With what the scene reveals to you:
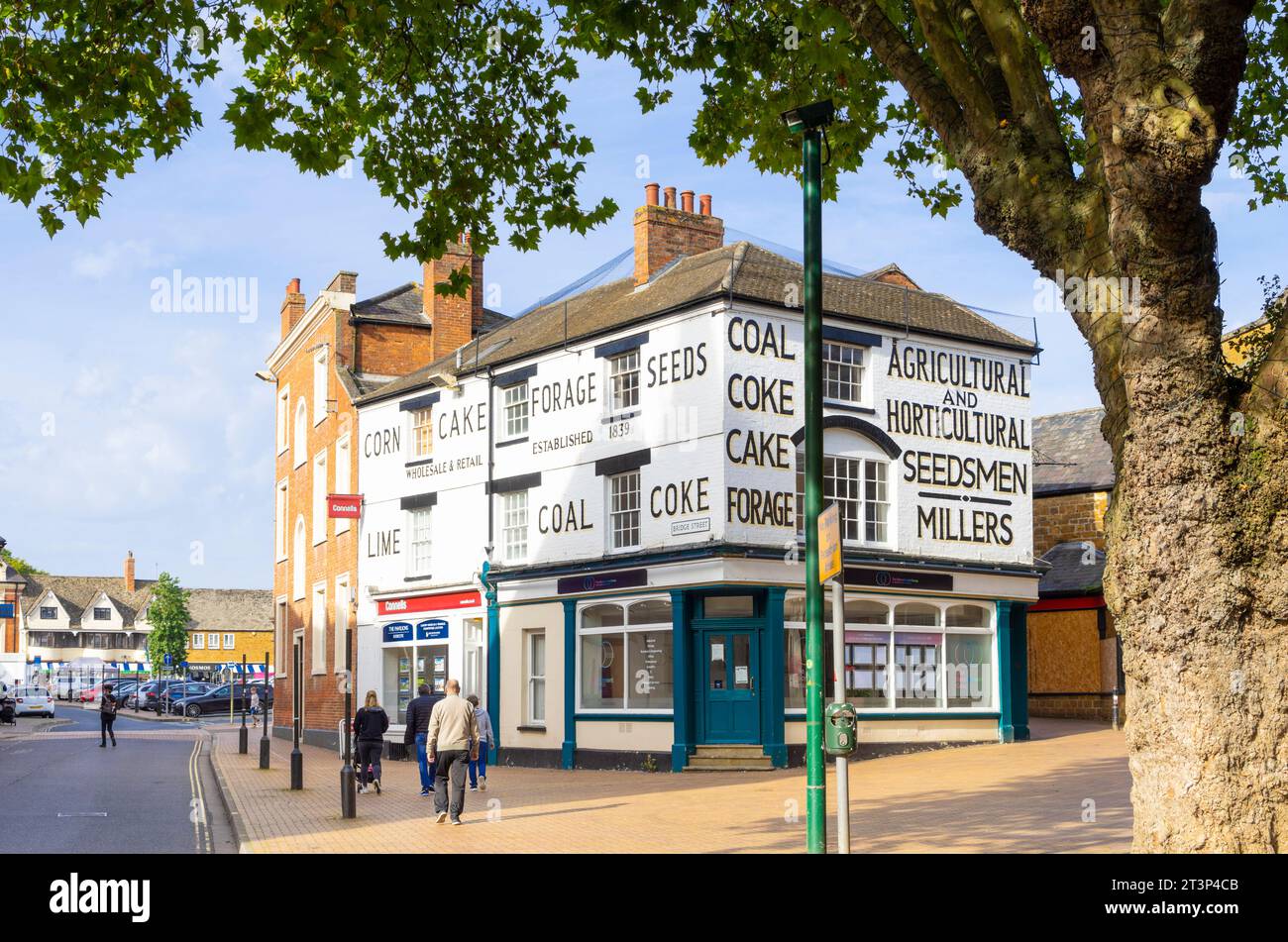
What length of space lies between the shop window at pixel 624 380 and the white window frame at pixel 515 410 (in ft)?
9.30

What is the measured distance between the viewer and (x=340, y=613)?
1449 inches

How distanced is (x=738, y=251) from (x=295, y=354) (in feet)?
65.5

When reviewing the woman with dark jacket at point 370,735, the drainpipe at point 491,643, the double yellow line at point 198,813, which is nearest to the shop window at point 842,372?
the drainpipe at point 491,643

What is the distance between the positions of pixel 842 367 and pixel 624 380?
4.33 m

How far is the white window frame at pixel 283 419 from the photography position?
4384 centimetres

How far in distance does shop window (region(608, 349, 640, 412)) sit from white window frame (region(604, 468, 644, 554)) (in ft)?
4.41

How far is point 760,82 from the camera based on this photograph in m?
14.0

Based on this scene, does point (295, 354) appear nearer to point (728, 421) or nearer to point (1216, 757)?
point (728, 421)

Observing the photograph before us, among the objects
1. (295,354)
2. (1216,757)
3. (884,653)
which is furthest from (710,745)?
(295,354)

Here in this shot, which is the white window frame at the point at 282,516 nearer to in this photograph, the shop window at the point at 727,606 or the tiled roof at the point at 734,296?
the tiled roof at the point at 734,296

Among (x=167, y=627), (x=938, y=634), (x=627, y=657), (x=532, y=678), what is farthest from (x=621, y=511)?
(x=167, y=627)

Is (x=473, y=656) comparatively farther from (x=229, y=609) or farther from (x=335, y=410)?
(x=229, y=609)

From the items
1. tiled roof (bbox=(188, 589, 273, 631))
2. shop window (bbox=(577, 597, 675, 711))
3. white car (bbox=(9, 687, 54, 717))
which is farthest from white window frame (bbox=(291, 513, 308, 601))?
tiled roof (bbox=(188, 589, 273, 631))

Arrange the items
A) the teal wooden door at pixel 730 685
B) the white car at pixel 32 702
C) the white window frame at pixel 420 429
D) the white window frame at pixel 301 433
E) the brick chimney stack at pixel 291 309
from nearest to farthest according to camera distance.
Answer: the teal wooden door at pixel 730 685 < the white window frame at pixel 420 429 < the white window frame at pixel 301 433 < the brick chimney stack at pixel 291 309 < the white car at pixel 32 702
